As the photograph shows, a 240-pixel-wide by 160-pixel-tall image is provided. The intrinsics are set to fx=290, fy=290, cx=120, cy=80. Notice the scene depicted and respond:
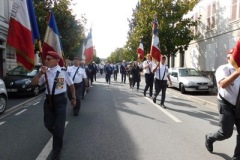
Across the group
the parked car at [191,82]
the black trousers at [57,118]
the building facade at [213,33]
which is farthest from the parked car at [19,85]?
the building facade at [213,33]

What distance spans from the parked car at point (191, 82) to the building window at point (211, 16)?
22.3ft

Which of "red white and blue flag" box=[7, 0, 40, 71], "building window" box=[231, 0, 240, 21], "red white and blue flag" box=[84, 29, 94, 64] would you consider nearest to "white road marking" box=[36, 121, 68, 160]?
"red white and blue flag" box=[7, 0, 40, 71]

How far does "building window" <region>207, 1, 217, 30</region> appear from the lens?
2219 centimetres

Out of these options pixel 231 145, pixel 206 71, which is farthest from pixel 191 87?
pixel 231 145

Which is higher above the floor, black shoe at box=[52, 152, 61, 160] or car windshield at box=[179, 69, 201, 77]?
car windshield at box=[179, 69, 201, 77]

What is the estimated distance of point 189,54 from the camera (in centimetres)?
2772

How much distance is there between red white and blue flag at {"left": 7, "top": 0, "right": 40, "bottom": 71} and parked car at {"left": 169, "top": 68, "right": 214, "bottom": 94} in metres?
11.7

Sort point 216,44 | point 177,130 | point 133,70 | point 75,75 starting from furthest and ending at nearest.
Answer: point 216,44
point 133,70
point 75,75
point 177,130

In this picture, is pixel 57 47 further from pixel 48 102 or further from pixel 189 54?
pixel 189 54

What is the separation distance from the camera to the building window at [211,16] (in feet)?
72.8

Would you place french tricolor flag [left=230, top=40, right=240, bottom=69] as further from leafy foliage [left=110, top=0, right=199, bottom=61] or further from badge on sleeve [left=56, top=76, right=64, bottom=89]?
leafy foliage [left=110, top=0, right=199, bottom=61]

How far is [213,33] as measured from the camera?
22266 millimetres

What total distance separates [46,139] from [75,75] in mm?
3493

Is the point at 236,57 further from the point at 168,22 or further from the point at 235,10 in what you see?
the point at 168,22
